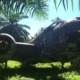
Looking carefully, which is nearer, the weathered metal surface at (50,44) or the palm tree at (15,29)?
the weathered metal surface at (50,44)

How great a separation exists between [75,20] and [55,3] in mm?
6157

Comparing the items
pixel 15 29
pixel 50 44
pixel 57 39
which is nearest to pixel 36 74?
pixel 50 44

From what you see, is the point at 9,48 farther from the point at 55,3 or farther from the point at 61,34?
the point at 55,3

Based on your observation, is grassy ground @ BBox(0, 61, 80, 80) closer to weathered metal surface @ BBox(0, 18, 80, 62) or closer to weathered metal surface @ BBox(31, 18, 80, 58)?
→ weathered metal surface @ BBox(0, 18, 80, 62)

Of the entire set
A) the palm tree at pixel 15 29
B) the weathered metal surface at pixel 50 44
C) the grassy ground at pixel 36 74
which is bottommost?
the palm tree at pixel 15 29

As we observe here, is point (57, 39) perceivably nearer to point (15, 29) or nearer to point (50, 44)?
point (50, 44)

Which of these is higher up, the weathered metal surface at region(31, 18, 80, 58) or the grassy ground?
the weathered metal surface at region(31, 18, 80, 58)

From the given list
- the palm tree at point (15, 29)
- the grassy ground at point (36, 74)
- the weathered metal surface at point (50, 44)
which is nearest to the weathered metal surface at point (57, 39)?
the weathered metal surface at point (50, 44)

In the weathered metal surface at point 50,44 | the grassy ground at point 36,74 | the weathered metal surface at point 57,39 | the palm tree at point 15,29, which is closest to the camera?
the weathered metal surface at point 50,44

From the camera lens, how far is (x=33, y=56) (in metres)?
9.64

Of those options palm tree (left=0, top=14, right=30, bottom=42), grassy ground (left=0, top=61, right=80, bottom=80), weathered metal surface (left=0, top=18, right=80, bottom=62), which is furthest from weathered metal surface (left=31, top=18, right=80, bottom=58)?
palm tree (left=0, top=14, right=30, bottom=42)

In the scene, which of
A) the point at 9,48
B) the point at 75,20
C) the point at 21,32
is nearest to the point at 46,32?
the point at 75,20

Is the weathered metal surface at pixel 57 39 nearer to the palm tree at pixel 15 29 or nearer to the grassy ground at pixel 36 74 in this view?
the grassy ground at pixel 36 74

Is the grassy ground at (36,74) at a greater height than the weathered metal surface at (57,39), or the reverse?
the weathered metal surface at (57,39)
